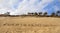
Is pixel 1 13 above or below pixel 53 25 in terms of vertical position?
above

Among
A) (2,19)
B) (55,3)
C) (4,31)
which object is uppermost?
(55,3)

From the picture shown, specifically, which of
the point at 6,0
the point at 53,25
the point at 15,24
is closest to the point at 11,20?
the point at 15,24

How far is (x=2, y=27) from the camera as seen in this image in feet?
10.5

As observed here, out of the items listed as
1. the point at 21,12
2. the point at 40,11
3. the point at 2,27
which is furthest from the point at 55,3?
the point at 2,27

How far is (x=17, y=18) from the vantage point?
324 cm

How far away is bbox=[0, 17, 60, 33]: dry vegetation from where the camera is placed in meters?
3.12

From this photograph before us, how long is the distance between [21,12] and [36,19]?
1.02 feet

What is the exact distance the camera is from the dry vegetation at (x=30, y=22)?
312cm

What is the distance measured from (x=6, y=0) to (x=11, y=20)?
0.39 meters

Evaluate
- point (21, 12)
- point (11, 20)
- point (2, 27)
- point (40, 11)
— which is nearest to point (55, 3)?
point (40, 11)

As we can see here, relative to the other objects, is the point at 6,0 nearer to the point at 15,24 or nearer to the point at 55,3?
the point at 15,24

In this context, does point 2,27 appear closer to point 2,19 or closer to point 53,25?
point 2,19

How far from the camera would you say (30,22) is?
10.5 ft

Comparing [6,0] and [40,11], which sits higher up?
[6,0]
